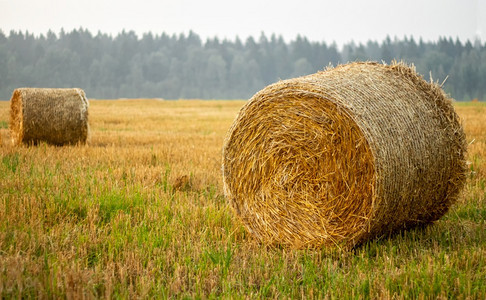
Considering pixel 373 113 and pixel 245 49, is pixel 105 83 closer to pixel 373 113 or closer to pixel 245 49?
pixel 245 49

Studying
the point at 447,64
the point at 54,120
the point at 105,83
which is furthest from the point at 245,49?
the point at 54,120

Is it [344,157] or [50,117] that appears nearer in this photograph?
[344,157]

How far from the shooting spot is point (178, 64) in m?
120

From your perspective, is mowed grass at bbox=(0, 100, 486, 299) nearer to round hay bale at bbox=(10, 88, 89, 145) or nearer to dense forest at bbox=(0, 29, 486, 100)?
round hay bale at bbox=(10, 88, 89, 145)

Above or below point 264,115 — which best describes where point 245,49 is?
above

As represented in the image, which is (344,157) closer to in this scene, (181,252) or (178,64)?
(181,252)

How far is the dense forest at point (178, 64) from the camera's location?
4242 inches

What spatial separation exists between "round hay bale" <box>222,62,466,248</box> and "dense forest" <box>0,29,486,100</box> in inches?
4064

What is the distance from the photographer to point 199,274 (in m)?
3.52

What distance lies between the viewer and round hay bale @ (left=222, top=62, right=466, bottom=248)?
13.5 ft

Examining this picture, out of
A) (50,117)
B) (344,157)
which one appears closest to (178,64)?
(50,117)

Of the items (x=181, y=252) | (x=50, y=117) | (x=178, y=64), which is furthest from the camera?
(x=178, y=64)

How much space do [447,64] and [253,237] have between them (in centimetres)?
12053

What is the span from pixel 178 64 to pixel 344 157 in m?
119
